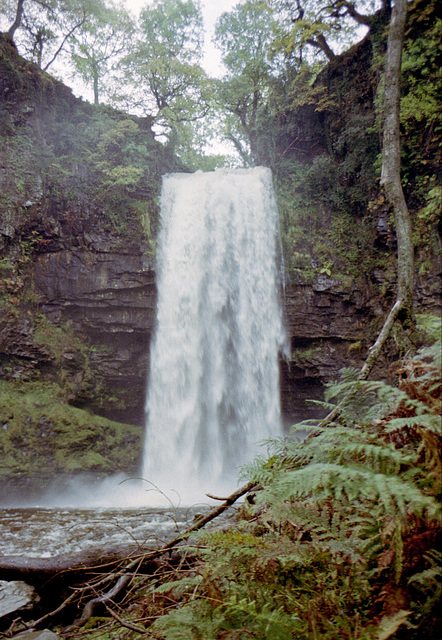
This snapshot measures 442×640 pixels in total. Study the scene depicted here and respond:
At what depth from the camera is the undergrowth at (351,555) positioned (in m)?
1.08

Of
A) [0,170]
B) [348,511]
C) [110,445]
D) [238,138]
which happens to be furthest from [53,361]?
[238,138]

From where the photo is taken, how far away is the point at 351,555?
1312 mm

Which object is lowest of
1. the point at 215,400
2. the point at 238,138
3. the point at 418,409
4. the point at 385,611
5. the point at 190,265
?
the point at 215,400

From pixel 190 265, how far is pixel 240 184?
400 centimetres

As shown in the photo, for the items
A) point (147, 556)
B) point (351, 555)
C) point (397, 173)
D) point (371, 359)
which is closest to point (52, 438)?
point (147, 556)

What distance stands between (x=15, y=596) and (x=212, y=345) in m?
9.43

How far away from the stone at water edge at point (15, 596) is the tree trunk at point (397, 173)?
3.76 metres

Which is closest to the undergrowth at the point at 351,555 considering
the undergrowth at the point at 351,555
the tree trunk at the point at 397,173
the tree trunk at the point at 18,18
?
the undergrowth at the point at 351,555

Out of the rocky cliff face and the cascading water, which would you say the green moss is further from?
the rocky cliff face

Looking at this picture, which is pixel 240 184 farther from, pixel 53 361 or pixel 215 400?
pixel 53 361

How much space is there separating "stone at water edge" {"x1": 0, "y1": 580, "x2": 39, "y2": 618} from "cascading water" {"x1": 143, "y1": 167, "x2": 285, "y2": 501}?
8.09 metres

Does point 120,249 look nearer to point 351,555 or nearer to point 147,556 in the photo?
point 147,556

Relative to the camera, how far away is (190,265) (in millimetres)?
12555

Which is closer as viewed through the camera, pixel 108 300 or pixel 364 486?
pixel 364 486
